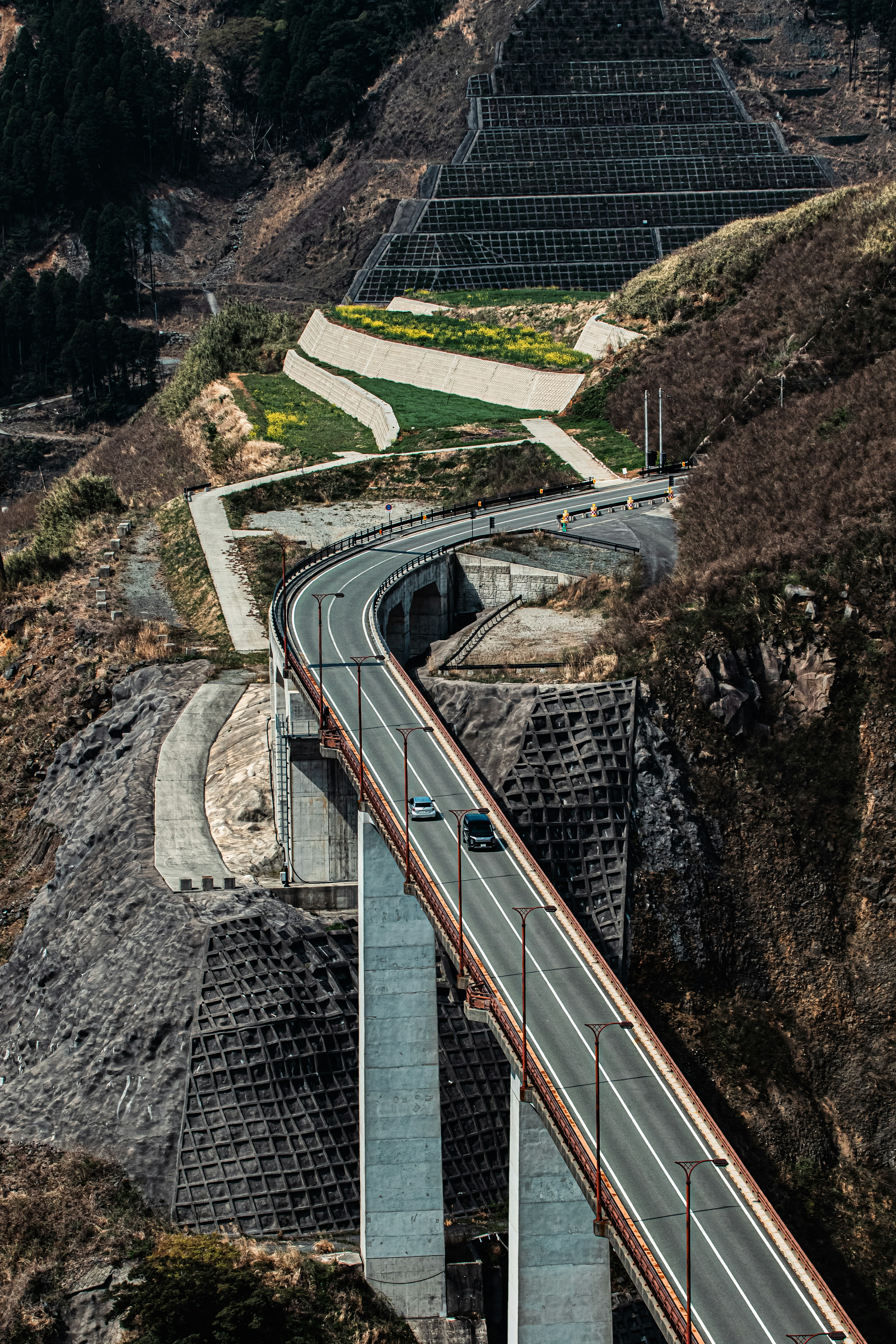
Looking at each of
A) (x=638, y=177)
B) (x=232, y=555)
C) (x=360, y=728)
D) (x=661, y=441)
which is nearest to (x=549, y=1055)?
(x=360, y=728)

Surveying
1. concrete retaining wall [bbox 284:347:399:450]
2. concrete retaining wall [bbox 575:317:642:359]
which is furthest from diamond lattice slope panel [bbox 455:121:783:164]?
concrete retaining wall [bbox 575:317:642:359]

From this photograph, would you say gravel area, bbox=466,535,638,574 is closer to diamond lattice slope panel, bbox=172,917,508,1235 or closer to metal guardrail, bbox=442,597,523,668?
metal guardrail, bbox=442,597,523,668

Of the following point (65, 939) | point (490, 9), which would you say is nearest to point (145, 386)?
point (490, 9)

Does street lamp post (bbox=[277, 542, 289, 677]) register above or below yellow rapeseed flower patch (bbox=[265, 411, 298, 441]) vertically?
below

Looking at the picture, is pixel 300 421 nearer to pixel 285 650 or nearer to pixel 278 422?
pixel 278 422

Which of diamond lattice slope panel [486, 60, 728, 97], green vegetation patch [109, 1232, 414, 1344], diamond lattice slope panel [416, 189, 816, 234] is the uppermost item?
diamond lattice slope panel [486, 60, 728, 97]

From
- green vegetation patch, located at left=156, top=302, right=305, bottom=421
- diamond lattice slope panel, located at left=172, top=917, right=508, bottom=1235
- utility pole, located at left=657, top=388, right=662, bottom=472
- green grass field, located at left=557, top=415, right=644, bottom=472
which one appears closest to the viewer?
diamond lattice slope panel, located at left=172, top=917, right=508, bottom=1235

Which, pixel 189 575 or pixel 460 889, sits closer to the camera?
pixel 460 889
